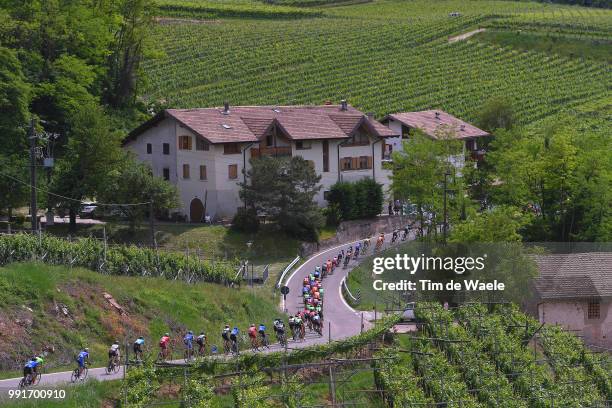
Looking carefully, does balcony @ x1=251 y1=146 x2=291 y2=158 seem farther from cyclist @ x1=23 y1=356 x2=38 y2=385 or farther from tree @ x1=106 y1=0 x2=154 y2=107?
cyclist @ x1=23 y1=356 x2=38 y2=385

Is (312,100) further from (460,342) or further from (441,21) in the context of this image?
(460,342)

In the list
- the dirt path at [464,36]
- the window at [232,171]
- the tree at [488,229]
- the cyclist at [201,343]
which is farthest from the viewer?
the dirt path at [464,36]

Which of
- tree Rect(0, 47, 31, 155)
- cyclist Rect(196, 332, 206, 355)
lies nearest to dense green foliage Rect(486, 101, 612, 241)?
tree Rect(0, 47, 31, 155)

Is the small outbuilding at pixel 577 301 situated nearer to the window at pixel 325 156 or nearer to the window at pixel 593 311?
the window at pixel 593 311

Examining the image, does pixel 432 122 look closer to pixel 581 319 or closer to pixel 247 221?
pixel 247 221

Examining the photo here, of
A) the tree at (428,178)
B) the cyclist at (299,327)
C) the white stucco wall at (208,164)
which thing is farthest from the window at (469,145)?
the cyclist at (299,327)

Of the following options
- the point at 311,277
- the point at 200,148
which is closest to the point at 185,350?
the point at 311,277
